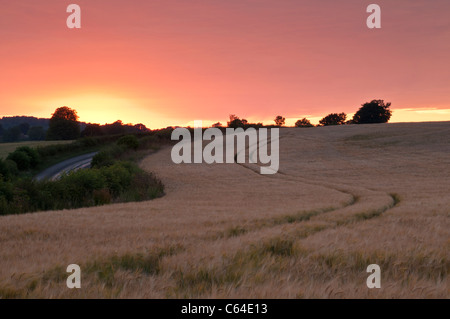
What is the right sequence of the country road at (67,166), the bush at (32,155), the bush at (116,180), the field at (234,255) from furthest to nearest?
1. the bush at (32,155)
2. the country road at (67,166)
3. the bush at (116,180)
4. the field at (234,255)

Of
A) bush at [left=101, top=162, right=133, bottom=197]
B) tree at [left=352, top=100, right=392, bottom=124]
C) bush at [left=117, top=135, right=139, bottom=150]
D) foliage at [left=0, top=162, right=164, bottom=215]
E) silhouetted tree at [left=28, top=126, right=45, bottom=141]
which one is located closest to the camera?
foliage at [left=0, top=162, right=164, bottom=215]

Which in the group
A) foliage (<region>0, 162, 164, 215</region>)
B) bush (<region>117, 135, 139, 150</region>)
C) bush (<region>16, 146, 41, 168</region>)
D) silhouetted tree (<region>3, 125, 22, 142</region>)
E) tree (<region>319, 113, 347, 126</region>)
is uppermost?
tree (<region>319, 113, 347, 126</region>)

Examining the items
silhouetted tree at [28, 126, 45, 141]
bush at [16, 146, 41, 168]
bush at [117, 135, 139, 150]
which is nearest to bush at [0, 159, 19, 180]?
bush at [16, 146, 41, 168]

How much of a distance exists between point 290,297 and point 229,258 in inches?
80.1

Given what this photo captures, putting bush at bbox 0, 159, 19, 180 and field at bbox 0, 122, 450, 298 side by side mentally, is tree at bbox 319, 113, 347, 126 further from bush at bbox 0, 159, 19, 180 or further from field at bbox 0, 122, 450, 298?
field at bbox 0, 122, 450, 298

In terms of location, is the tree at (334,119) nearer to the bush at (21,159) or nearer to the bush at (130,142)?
the bush at (130,142)

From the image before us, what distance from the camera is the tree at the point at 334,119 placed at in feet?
422

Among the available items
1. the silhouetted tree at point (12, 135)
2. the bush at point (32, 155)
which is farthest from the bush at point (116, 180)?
the silhouetted tree at point (12, 135)

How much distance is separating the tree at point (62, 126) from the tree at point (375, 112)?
3147 inches

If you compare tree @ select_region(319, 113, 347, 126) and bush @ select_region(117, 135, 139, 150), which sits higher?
tree @ select_region(319, 113, 347, 126)

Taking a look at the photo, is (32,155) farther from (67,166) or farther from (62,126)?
(62,126)

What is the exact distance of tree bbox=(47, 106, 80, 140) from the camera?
101812mm

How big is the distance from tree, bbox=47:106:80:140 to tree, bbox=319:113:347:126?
7524cm

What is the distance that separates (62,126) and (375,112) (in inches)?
3381
